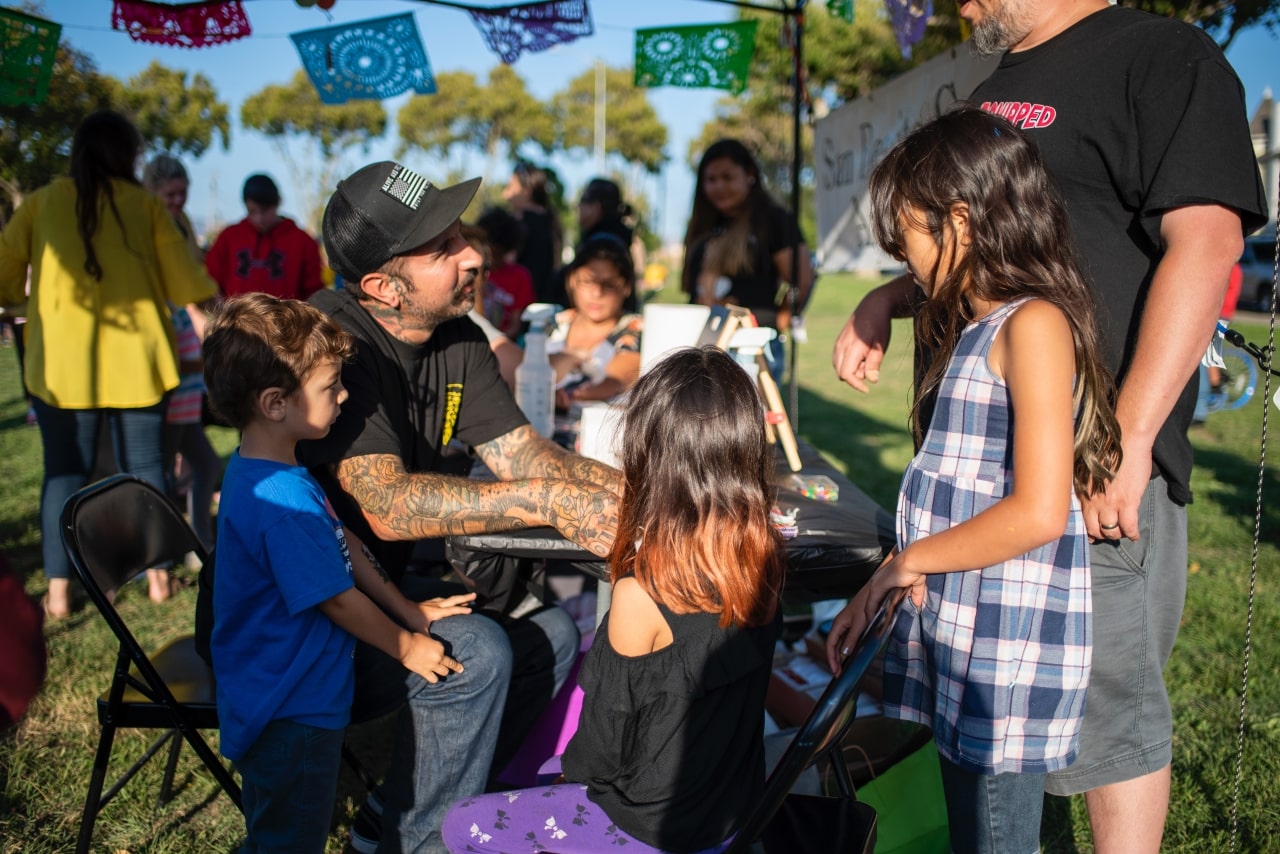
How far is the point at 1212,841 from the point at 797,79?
345 cm

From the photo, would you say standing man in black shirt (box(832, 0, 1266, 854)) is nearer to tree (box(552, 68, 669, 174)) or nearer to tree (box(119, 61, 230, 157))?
tree (box(119, 61, 230, 157))

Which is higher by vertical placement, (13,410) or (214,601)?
(214,601)

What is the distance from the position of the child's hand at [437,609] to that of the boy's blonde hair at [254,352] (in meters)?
0.56

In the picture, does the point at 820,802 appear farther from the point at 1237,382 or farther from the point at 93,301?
the point at 93,301

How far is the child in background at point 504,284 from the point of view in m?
5.47

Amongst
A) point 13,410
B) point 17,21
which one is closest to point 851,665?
point 17,21

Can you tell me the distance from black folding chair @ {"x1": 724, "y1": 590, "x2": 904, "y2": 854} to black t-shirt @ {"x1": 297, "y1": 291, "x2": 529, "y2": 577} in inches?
44.2

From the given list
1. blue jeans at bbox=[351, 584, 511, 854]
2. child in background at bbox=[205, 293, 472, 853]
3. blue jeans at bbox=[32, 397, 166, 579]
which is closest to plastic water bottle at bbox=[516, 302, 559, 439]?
blue jeans at bbox=[351, 584, 511, 854]

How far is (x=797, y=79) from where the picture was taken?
417 centimetres

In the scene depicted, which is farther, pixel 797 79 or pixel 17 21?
pixel 797 79

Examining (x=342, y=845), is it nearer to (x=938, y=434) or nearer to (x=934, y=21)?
(x=938, y=434)

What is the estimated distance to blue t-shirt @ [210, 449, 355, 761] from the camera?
1594 mm

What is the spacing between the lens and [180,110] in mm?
25453

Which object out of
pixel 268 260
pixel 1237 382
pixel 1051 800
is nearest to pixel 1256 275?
pixel 1237 382
